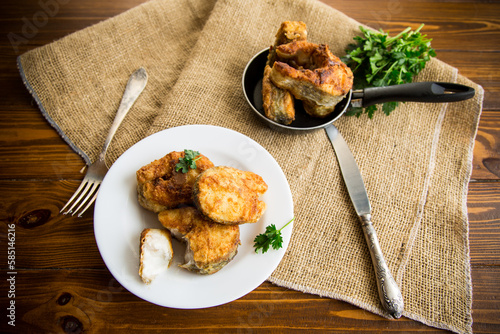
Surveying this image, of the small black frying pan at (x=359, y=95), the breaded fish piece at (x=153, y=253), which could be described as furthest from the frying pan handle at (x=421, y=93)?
the breaded fish piece at (x=153, y=253)

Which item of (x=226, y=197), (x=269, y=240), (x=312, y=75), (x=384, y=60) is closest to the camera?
(x=226, y=197)

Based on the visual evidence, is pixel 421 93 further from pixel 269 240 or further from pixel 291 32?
pixel 269 240

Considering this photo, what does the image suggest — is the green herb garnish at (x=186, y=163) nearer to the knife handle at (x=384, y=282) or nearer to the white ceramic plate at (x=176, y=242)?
the white ceramic plate at (x=176, y=242)

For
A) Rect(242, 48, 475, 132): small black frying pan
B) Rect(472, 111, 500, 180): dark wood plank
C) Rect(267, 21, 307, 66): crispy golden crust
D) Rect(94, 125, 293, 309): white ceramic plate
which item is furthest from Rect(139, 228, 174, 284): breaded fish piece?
Rect(472, 111, 500, 180): dark wood plank

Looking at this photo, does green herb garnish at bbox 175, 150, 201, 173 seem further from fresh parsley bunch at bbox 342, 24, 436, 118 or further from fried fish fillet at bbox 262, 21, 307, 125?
fresh parsley bunch at bbox 342, 24, 436, 118

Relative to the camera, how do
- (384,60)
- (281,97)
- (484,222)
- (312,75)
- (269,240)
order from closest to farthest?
(269,240), (312,75), (281,97), (484,222), (384,60)

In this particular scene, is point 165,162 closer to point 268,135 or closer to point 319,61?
point 268,135

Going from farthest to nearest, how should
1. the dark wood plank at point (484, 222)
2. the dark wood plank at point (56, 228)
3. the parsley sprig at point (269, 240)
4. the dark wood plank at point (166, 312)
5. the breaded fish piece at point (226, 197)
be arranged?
the dark wood plank at point (484, 222), the dark wood plank at point (56, 228), the dark wood plank at point (166, 312), the parsley sprig at point (269, 240), the breaded fish piece at point (226, 197)

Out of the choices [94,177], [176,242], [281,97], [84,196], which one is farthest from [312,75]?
[84,196]
